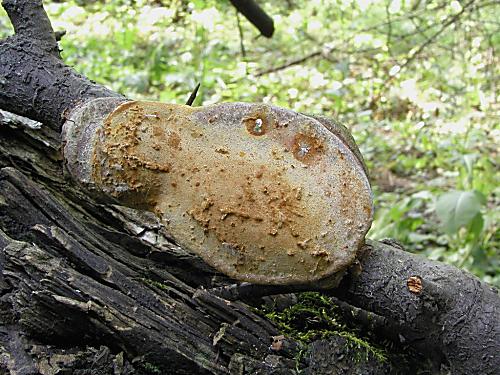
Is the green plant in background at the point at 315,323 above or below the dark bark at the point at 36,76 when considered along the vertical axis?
below

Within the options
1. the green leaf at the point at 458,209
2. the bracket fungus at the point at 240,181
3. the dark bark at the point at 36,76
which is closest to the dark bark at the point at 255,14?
the dark bark at the point at 36,76

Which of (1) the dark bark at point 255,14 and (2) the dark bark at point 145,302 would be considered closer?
(2) the dark bark at point 145,302

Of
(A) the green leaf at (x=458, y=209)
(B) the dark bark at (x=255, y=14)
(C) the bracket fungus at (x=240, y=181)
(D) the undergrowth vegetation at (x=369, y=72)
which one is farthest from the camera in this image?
(D) the undergrowth vegetation at (x=369, y=72)

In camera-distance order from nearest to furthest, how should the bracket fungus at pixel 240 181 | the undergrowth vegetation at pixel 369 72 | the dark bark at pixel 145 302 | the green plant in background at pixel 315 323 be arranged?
1. the bracket fungus at pixel 240 181
2. the dark bark at pixel 145 302
3. the green plant in background at pixel 315 323
4. the undergrowth vegetation at pixel 369 72

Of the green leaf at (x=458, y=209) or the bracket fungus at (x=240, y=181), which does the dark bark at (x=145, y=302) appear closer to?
the bracket fungus at (x=240, y=181)

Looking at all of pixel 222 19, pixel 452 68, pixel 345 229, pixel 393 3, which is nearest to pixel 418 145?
pixel 452 68

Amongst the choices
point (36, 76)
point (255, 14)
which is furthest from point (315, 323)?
point (255, 14)

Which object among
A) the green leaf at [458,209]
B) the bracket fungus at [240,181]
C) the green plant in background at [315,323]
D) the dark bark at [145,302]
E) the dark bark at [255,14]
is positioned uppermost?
the dark bark at [255,14]

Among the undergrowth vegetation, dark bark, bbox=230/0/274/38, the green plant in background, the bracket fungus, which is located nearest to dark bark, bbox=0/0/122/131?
the bracket fungus
